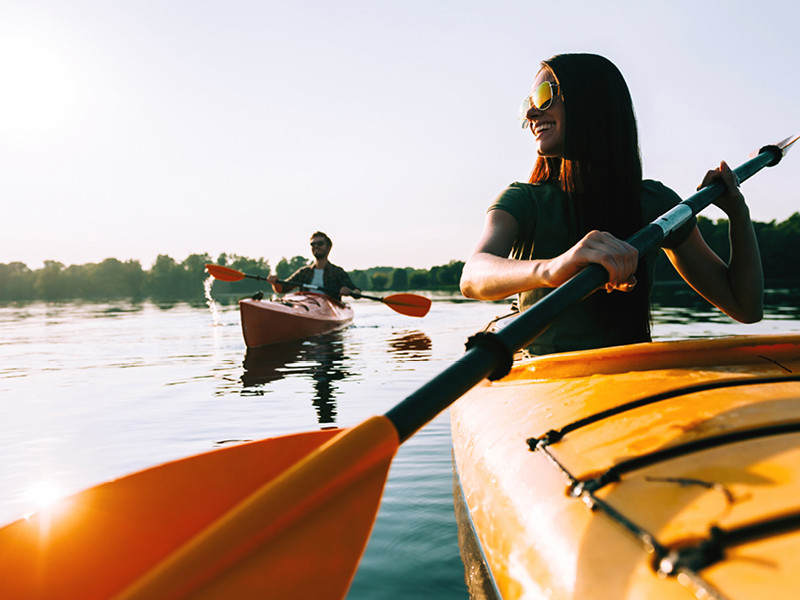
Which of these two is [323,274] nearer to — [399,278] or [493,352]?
[493,352]

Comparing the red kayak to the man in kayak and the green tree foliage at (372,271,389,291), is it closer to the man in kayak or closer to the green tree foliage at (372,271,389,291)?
the man in kayak

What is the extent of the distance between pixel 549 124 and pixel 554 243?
50 cm

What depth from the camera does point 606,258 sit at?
142 centimetres

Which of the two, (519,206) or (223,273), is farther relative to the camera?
(223,273)

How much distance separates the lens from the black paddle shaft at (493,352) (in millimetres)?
1232

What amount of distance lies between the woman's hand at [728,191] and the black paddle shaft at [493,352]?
0.67 metres

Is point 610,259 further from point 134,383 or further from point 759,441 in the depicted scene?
point 134,383

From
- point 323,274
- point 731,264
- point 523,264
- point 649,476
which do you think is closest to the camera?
point 649,476

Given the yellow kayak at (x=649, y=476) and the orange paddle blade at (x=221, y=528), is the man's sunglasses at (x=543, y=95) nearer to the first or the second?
the yellow kayak at (x=649, y=476)

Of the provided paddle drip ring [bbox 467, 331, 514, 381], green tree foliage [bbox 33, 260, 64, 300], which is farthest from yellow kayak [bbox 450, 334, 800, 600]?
green tree foliage [bbox 33, 260, 64, 300]

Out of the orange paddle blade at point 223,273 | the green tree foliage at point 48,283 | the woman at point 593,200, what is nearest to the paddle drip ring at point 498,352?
the woman at point 593,200

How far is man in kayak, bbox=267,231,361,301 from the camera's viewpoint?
12.4m

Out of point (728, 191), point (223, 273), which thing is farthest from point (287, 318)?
point (728, 191)

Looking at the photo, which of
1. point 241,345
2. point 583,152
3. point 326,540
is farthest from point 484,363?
point 241,345
